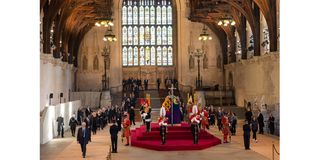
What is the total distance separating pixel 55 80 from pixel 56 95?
4.56ft

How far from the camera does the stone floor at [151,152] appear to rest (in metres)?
17.9

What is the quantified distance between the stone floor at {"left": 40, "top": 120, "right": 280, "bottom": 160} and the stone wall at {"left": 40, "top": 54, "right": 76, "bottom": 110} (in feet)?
24.4

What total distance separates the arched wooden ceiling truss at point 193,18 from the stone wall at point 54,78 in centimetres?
93

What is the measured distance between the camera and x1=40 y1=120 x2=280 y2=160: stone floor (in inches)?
704

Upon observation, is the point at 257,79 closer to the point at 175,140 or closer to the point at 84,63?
the point at 175,140

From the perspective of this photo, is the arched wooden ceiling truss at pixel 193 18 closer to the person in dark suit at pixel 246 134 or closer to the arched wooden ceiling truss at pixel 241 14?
the arched wooden ceiling truss at pixel 241 14

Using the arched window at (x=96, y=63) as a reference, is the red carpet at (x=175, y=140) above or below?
below

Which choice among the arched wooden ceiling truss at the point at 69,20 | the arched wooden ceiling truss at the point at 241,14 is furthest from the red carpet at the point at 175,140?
the arched wooden ceiling truss at the point at 69,20

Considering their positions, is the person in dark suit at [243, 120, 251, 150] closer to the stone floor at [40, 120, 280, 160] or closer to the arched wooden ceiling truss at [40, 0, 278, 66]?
the stone floor at [40, 120, 280, 160]

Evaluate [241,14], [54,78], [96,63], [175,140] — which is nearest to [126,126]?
[175,140]

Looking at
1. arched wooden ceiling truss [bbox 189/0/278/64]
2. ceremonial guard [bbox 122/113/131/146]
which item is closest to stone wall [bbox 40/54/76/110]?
ceremonial guard [bbox 122/113/131/146]

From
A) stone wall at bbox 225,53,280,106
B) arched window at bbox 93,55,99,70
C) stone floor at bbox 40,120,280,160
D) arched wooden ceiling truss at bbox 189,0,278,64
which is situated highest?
arched wooden ceiling truss at bbox 189,0,278,64
